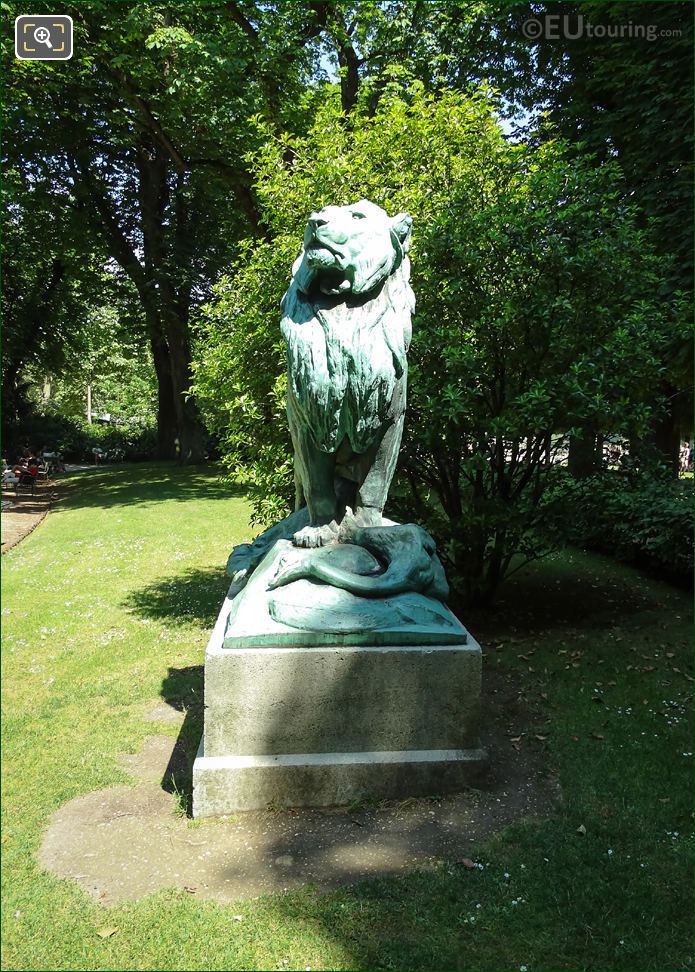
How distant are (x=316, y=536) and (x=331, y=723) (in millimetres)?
1044

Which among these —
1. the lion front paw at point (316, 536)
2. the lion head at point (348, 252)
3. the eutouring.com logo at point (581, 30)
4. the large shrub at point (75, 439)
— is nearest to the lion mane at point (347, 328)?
the lion head at point (348, 252)

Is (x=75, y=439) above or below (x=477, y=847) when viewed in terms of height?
below

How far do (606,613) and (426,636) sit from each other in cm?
469

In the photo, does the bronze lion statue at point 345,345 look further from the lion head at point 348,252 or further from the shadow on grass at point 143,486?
the shadow on grass at point 143,486

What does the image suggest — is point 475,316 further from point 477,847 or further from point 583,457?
point 477,847

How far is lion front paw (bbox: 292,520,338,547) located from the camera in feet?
13.9

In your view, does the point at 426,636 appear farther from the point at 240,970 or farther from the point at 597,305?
the point at 597,305

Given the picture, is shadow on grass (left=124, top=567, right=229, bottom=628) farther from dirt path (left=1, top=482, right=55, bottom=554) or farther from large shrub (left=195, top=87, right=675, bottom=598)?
dirt path (left=1, top=482, right=55, bottom=554)

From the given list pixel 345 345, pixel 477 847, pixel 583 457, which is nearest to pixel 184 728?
pixel 477 847

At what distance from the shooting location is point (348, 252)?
3863 mm

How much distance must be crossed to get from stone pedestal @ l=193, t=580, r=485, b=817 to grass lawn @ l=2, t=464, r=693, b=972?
0.44 meters

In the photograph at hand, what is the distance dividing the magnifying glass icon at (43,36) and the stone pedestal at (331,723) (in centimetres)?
274

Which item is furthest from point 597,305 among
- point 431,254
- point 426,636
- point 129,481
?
point 129,481

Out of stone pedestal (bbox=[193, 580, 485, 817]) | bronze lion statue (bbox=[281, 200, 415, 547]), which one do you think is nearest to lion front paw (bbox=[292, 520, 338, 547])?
bronze lion statue (bbox=[281, 200, 415, 547])
